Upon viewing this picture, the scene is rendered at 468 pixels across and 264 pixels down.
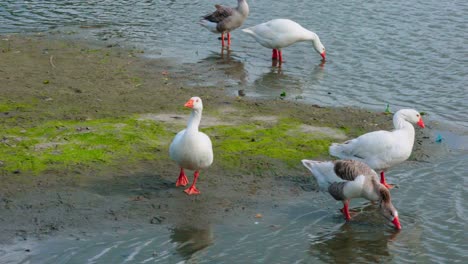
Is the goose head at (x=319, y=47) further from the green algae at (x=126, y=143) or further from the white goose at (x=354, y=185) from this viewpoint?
the white goose at (x=354, y=185)

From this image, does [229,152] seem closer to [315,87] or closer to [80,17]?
[315,87]

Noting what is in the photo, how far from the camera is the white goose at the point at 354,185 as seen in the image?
9961 millimetres

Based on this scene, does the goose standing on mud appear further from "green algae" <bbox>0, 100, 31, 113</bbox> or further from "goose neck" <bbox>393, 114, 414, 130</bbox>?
"goose neck" <bbox>393, 114, 414, 130</bbox>

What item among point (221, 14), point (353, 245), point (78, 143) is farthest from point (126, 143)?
point (221, 14)

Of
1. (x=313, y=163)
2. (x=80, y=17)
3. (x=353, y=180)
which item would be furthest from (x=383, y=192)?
(x=80, y=17)

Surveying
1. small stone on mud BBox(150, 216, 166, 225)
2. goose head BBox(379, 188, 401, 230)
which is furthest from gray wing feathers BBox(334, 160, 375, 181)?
small stone on mud BBox(150, 216, 166, 225)

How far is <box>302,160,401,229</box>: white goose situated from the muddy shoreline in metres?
0.80

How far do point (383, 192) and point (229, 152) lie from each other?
10.3 ft

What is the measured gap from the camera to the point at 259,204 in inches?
413

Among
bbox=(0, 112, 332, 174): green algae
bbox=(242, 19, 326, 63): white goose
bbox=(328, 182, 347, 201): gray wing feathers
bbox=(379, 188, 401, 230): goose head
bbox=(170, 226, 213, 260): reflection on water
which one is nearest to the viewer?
bbox=(170, 226, 213, 260): reflection on water

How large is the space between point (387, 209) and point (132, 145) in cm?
464

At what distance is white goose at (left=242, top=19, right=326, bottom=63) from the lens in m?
19.1

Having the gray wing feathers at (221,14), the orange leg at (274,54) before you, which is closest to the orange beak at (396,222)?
the orange leg at (274,54)

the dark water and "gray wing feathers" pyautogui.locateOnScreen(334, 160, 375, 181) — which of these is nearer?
the dark water
